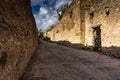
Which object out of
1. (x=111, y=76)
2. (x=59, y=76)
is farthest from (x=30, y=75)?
(x=111, y=76)

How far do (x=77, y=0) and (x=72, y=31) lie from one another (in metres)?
3.77

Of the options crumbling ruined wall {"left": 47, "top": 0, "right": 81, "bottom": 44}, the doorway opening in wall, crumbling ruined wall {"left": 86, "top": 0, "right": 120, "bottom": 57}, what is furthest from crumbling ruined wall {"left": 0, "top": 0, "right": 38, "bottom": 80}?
crumbling ruined wall {"left": 47, "top": 0, "right": 81, "bottom": 44}

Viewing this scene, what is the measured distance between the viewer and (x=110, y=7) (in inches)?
458

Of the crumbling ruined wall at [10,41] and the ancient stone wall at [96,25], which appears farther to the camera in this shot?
the ancient stone wall at [96,25]

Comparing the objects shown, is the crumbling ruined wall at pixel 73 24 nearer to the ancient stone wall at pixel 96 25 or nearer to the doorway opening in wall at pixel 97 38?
the ancient stone wall at pixel 96 25

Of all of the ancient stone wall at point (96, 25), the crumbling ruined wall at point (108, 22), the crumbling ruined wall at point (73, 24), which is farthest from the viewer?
the crumbling ruined wall at point (73, 24)

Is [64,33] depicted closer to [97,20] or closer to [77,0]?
[77,0]

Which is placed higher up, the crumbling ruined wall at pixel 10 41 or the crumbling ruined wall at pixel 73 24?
the crumbling ruined wall at pixel 73 24

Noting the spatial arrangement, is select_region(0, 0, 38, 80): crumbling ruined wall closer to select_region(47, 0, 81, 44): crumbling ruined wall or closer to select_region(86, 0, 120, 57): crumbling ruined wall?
select_region(86, 0, 120, 57): crumbling ruined wall

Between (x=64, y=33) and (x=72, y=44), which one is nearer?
(x=72, y=44)

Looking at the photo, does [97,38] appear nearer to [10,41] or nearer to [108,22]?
[108,22]

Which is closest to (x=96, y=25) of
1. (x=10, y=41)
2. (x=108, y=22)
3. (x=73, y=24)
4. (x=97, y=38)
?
(x=97, y=38)

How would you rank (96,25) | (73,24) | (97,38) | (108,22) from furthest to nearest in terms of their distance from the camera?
(73,24)
(97,38)
(96,25)
(108,22)

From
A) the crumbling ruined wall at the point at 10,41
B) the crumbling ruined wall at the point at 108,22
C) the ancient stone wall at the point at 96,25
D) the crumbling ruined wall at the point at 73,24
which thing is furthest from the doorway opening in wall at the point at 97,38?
the crumbling ruined wall at the point at 10,41
